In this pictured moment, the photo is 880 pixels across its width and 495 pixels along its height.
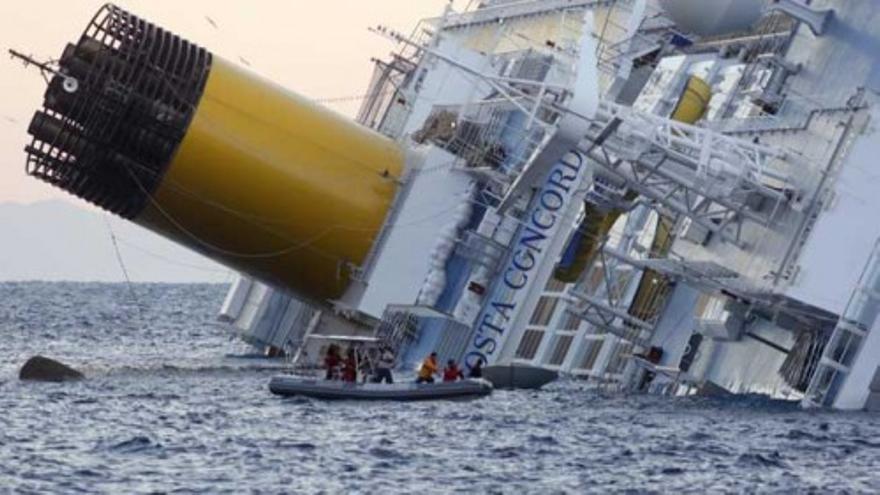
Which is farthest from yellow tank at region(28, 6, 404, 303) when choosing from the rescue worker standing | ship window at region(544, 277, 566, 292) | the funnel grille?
ship window at region(544, 277, 566, 292)

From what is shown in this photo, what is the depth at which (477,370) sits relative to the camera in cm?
7069

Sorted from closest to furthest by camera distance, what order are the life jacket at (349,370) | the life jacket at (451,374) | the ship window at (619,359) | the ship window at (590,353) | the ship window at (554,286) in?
the life jacket at (349,370) → the life jacket at (451,374) → the ship window at (619,359) → the ship window at (554,286) → the ship window at (590,353)

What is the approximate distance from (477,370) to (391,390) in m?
6.54

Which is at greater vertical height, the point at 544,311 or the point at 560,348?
the point at 544,311

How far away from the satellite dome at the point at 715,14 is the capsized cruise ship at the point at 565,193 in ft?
0.25

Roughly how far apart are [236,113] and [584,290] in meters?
11.7

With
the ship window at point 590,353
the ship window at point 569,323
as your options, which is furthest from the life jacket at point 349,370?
the ship window at point 590,353

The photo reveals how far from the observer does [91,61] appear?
226ft

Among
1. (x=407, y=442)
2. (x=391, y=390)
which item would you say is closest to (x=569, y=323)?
(x=391, y=390)

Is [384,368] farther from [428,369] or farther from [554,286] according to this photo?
[554,286]

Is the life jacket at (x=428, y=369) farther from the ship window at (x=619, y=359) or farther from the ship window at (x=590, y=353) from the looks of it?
the ship window at (x=590, y=353)

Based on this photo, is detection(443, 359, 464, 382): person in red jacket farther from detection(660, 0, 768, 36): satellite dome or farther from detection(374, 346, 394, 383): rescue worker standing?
detection(660, 0, 768, 36): satellite dome

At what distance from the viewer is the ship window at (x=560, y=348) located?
8081 cm

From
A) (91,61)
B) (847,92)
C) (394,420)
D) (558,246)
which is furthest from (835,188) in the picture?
(91,61)
